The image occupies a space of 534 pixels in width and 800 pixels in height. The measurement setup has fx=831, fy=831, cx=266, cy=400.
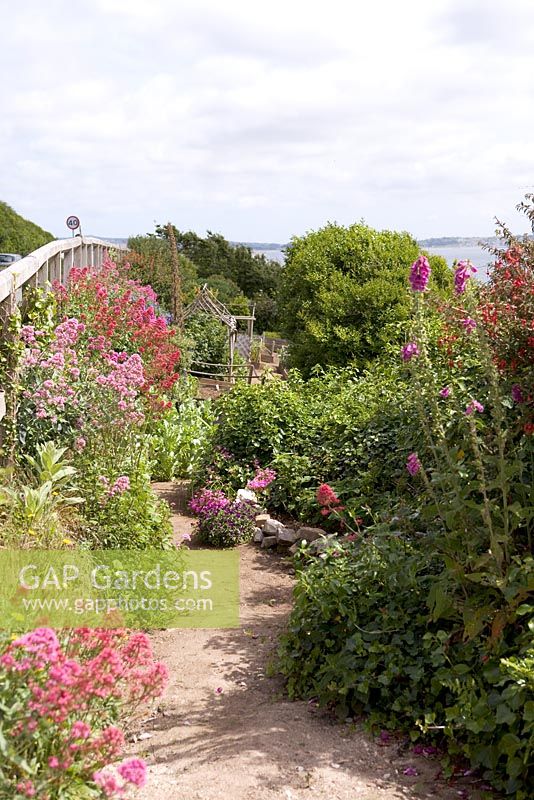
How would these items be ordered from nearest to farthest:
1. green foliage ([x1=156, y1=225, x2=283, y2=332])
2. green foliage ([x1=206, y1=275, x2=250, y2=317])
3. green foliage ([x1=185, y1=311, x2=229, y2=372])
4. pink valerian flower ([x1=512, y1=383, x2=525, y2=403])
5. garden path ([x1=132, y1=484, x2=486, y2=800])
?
garden path ([x1=132, y1=484, x2=486, y2=800]) → pink valerian flower ([x1=512, y1=383, x2=525, y2=403]) → green foliage ([x1=185, y1=311, x2=229, y2=372]) → green foliage ([x1=206, y1=275, x2=250, y2=317]) → green foliage ([x1=156, y1=225, x2=283, y2=332])

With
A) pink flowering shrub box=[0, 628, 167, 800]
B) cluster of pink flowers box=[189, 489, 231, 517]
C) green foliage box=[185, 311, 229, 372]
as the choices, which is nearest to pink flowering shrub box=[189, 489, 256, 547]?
cluster of pink flowers box=[189, 489, 231, 517]

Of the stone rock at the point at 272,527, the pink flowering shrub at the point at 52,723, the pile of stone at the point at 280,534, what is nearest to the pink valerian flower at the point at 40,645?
the pink flowering shrub at the point at 52,723

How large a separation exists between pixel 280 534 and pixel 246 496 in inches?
26.8

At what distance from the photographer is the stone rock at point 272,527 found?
22.1 feet

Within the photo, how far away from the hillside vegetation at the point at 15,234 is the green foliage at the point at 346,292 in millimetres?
24823

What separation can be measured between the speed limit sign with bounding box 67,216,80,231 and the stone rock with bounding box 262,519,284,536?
33.2ft

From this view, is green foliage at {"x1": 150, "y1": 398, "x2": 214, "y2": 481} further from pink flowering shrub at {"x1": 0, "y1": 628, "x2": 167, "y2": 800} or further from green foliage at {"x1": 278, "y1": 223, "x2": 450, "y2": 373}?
pink flowering shrub at {"x1": 0, "y1": 628, "x2": 167, "y2": 800}

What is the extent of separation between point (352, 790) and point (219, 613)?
94.8 inches

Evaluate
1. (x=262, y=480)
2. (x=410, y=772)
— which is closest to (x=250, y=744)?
(x=410, y=772)

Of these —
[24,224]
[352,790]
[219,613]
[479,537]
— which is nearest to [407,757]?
[352,790]

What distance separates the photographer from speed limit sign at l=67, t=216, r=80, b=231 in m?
15.3

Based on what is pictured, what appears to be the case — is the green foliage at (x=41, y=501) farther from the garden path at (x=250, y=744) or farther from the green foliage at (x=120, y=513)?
the garden path at (x=250, y=744)

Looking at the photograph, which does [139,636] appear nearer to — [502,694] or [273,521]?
[502,694]

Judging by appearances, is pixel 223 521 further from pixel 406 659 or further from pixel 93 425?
pixel 406 659
